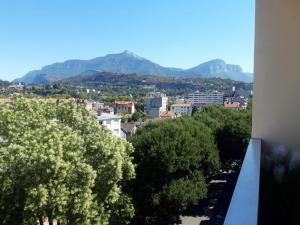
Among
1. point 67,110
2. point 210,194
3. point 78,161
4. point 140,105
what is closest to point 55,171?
point 78,161

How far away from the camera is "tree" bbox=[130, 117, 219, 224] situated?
15695 mm

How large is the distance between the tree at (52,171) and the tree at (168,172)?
549 centimetres

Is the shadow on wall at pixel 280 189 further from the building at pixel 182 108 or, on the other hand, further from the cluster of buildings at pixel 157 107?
the building at pixel 182 108

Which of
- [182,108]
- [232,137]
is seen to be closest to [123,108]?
[182,108]

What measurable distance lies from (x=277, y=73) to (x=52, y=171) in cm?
549

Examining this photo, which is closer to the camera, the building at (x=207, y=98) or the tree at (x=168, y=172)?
the tree at (x=168, y=172)

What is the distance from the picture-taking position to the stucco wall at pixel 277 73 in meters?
4.16

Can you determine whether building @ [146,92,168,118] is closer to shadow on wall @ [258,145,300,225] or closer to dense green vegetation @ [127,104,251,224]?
dense green vegetation @ [127,104,251,224]

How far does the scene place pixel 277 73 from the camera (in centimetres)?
429

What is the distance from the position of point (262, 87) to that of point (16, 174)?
19.3 ft

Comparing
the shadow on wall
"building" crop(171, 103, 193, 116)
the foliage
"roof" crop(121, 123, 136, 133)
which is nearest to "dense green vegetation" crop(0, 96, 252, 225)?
the shadow on wall

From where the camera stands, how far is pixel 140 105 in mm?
100812

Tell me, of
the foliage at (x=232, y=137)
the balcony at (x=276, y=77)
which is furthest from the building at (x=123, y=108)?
the balcony at (x=276, y=77)

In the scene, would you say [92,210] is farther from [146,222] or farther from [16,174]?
[146,222]
